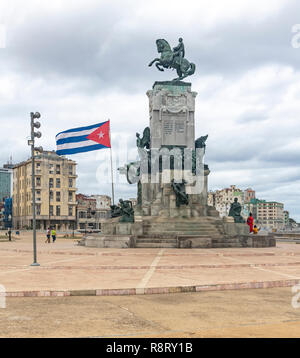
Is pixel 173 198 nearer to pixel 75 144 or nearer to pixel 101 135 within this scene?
pixel 101 135

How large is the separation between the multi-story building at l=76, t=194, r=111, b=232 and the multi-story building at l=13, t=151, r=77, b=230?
6.25 metres

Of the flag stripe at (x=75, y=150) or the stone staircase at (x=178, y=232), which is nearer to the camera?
the stone staircase at (x=178, y=232)

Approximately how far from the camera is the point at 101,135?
29578 mm

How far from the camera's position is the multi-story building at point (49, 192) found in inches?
4166

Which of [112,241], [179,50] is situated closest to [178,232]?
[112,241]

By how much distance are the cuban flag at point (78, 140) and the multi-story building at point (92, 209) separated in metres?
81.5

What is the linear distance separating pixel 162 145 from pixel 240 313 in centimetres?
2922

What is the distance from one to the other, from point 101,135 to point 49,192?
80.0 m

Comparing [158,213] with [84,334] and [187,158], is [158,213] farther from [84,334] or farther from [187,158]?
[84,334]

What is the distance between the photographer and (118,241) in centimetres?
2619

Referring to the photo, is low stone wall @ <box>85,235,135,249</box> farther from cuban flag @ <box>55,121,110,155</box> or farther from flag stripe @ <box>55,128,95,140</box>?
flag stripe @ <box>55,128,95,140</box>

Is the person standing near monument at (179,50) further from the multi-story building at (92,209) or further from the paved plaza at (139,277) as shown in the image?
the multi-story building at (92,209)

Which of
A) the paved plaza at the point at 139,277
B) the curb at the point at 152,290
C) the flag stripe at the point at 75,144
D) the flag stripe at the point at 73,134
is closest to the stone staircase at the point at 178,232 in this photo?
the flag stripe at the point at 75,144

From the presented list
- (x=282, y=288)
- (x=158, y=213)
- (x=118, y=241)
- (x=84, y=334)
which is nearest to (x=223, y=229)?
(x=158, y=213)
